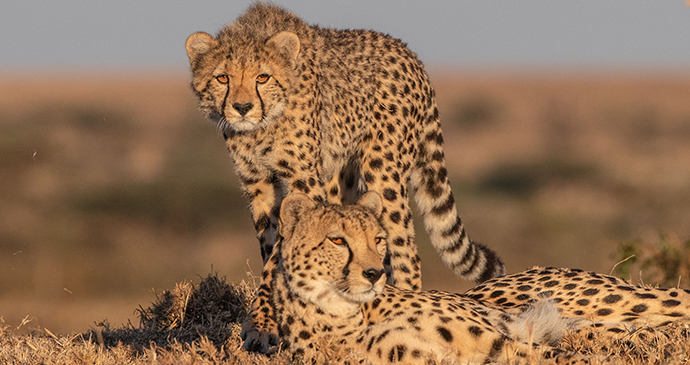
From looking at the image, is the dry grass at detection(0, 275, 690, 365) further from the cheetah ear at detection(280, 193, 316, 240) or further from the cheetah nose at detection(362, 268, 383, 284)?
the cheetah ear at detection(280, 193, 316, 240)

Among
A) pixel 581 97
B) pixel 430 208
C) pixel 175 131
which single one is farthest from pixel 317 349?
pixel 581 97

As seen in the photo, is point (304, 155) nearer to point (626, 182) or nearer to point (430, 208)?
point (430, 208)

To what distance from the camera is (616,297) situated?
3682mm

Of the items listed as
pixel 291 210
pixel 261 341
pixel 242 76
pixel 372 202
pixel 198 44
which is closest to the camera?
pixel 291 210

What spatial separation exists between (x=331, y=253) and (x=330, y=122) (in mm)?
1403

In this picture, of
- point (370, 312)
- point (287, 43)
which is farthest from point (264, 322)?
point (287, 43)

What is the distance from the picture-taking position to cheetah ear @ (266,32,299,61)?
165 inches

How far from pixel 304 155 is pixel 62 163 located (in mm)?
15381

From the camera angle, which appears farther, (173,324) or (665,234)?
(665,234)

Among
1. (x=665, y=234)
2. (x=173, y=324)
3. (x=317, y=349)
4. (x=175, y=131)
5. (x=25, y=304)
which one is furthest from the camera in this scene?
(x=175, y=131)

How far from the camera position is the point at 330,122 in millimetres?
4488

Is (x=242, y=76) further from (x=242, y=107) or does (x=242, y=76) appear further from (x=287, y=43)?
(x=287, y=43)

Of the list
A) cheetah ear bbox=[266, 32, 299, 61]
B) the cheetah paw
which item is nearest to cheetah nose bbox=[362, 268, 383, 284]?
the cheetah paw

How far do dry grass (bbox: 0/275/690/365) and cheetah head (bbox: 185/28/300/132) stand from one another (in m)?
0.93
